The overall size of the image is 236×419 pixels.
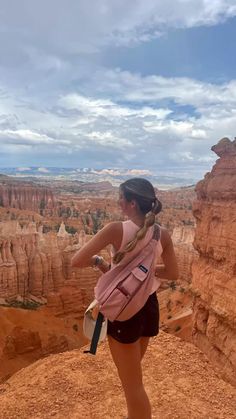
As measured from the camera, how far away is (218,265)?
8828 mm

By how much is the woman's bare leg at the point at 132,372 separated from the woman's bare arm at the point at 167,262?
21.2 inches

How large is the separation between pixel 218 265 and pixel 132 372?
246 inches

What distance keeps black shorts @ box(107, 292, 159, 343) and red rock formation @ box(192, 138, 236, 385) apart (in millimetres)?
5384

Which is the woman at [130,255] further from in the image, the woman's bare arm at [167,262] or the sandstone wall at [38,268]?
the sandstone wall at [38,268]

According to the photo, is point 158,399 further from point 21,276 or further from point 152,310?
point 21,276

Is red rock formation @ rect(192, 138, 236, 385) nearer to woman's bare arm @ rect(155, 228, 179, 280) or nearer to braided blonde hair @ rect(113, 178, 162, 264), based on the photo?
woman's bare arm @ rect(155, 228, 179, 280)

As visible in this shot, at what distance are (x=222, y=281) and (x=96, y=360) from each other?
3919mm

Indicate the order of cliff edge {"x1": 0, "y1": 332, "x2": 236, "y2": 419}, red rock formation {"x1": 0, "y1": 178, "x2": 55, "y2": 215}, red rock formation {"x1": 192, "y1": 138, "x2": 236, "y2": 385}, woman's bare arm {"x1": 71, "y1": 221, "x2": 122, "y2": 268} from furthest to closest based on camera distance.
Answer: red rock formation {"x1": 0, "y1": 178, "x2": 55, "y2": 215} < red rock formation {"x1": 192, "y1": 138, "x2": 236, "y2": 385} < cliff edge {"x1": 0, "y1": 332, "x2": 236, "y2": 419} < woman's bare arm {"x1": 71, "y1": 221, "x2": 122, "y2": 268}

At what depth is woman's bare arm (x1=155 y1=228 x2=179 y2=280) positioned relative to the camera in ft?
9.59

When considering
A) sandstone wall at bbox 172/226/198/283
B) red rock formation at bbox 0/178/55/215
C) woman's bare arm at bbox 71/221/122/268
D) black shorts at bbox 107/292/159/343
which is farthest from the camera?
red rock formation at bbox 0/178/55/215

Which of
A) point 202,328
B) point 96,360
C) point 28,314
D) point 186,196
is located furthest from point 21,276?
point 186,196

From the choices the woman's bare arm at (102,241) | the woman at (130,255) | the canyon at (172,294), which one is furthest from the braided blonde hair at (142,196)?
the canyon at (172,294)

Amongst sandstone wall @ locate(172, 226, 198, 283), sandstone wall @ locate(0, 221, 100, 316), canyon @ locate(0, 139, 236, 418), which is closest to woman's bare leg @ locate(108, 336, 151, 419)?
canyon @ locate(0, 139, 236, 418)

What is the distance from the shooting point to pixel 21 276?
31234mm
